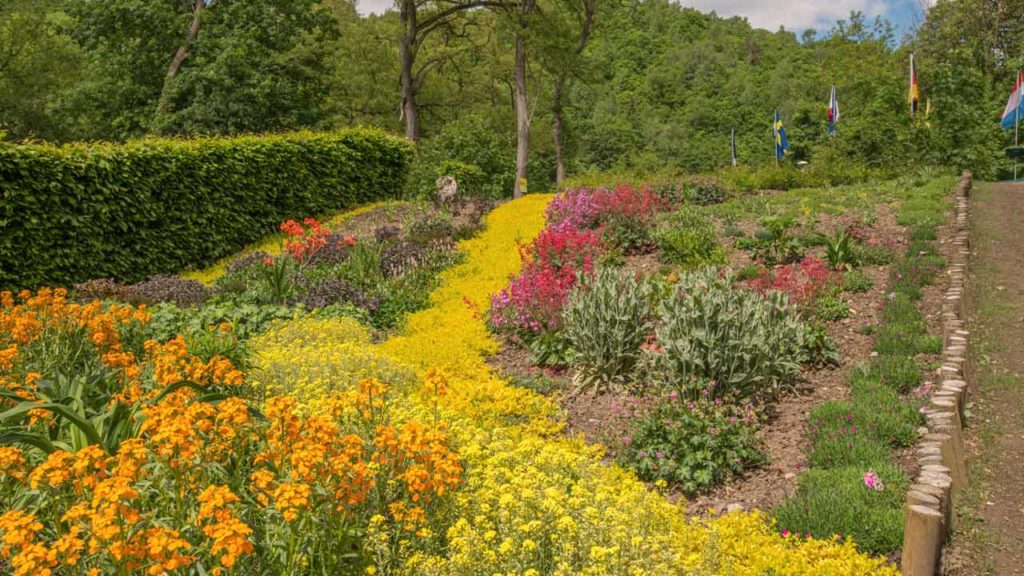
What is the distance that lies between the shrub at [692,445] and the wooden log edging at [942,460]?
112 cm

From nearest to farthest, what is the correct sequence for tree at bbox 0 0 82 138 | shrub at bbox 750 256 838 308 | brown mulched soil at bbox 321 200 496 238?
shrub at bbox 750 256 838 308 < brown mulched soil at bbox 321 200 496 238 < tree at bbox 0 0 82 138

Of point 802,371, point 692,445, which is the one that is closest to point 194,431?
point 692,445

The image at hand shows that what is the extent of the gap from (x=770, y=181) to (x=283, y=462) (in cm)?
1647

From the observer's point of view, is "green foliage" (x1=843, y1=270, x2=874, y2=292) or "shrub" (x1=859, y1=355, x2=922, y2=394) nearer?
"shrub" (x1=859, y1=355, x2=922, y2=394)

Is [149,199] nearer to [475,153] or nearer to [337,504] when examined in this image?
[337,504]

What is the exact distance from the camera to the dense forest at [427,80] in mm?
22016

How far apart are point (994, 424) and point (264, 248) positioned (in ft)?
42.1

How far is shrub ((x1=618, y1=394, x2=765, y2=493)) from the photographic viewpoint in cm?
487

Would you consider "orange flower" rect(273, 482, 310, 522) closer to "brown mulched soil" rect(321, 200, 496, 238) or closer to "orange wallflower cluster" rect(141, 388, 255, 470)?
"orange wallflower cluster" rect(141, 388, 255, 470)

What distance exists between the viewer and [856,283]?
8633 millimetres

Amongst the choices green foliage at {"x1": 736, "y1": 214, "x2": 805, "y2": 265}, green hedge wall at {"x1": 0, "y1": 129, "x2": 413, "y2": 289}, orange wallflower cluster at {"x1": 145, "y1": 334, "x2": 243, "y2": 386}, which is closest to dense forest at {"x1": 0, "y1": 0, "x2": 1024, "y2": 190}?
green hedge wall at {"x1": 0, "y1": 129, "x2": 413, "y2": 289}

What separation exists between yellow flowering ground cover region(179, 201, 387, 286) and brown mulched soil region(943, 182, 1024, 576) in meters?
9.56

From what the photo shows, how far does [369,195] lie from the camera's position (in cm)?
1934

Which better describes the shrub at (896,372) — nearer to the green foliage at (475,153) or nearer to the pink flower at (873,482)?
the pink flower at (873,482)
